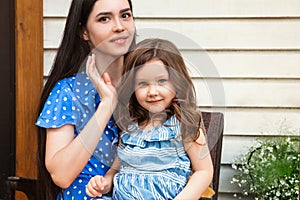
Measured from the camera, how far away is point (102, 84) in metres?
2.13

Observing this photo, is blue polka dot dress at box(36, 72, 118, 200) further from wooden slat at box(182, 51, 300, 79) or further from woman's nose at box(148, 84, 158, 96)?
wooden slat at box(182, 51, 300, 79)

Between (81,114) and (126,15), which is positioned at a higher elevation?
(126,15)

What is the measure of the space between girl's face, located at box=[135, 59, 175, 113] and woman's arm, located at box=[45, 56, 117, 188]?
113mm

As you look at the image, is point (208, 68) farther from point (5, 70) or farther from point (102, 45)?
point (5, 70)

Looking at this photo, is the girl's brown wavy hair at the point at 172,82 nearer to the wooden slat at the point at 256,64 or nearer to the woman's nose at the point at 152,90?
the woman's nose at the point at 152,90

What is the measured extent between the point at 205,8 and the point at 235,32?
18 cm

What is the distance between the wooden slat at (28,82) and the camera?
293 cm

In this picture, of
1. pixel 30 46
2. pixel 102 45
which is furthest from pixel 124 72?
pixel 30 46

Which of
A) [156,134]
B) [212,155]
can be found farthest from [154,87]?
[212,155]

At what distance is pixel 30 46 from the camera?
2.94 m

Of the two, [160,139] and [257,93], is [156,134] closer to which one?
[160,139]

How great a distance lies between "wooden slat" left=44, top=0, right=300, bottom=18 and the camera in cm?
296

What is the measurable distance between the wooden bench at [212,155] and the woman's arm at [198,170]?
38 cm

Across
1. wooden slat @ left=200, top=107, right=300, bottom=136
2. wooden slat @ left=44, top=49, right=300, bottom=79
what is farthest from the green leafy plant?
wooden slat @ left=44, top=49, right=300, bottom=79
